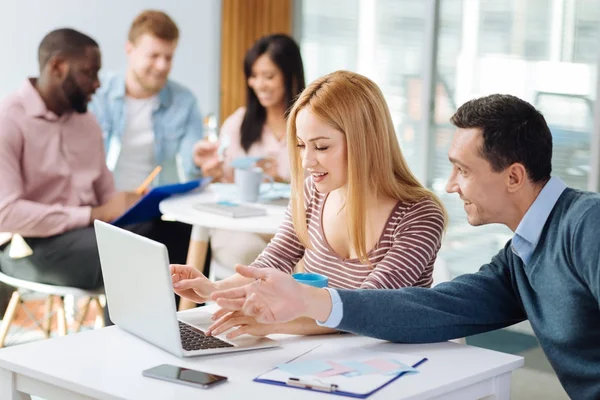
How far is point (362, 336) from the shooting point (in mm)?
1989

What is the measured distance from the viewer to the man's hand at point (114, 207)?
149 inches

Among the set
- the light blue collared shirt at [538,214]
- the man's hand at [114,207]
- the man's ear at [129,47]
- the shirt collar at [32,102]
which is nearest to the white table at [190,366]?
the light blue collared shirt at [538,214]

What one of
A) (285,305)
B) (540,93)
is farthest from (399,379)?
(540,93)

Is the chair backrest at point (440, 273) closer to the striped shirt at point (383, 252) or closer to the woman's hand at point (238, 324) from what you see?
the striped shirt at point (383, 252)

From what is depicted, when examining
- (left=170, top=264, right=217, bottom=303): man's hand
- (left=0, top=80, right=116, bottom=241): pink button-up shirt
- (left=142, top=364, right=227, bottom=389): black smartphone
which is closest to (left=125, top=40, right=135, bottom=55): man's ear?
(left=0, top=80, right=116, bottom=241): pink button-up shirt

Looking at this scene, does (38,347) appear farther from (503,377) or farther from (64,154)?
(64,154)

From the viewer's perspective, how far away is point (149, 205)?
145 inches

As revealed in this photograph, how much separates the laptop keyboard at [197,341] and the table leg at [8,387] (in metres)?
0.32

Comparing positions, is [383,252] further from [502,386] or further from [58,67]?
[58,67]

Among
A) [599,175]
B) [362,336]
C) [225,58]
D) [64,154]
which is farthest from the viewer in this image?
[225,58]

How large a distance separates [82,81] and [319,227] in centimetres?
180

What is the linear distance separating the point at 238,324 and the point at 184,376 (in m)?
0.27

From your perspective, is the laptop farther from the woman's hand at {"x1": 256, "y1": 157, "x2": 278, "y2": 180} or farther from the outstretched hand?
the woman's hand at {"x1": 256, "y1": 157, "x2": 278, "y2": 180}

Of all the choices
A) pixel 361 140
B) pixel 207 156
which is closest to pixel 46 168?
pixel 207 156
